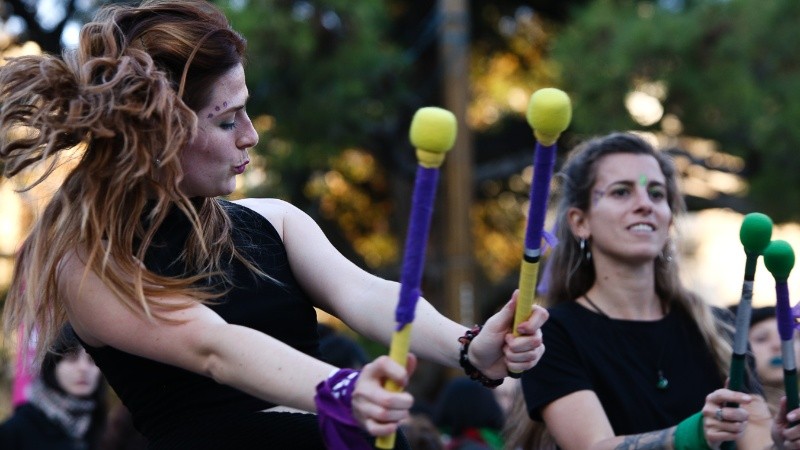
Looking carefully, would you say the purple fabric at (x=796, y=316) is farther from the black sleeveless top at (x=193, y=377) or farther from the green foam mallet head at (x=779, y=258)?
the black sleeveless top at (x=193, y=377)

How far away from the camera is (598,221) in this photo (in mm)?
A: 3844

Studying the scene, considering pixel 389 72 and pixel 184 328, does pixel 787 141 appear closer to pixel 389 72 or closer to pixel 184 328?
pixel 389 72

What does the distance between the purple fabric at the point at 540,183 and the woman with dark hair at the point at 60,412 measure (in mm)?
3853

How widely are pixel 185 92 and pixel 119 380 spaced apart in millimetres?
620

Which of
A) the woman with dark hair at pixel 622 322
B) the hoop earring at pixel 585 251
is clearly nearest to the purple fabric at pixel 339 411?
the woman with dark hair at pixel 622 322

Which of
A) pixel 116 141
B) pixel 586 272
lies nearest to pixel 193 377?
pixel 116 141

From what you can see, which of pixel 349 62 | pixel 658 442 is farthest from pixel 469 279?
pixel 658 442

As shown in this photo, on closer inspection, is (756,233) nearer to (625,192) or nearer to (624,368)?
(624,368)

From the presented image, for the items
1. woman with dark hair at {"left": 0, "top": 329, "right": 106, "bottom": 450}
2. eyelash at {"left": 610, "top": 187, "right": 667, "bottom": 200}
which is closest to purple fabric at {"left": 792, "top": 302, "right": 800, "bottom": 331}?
eyelash at {"left": 610, "top": 187, "right": 667, "bottom": 200}

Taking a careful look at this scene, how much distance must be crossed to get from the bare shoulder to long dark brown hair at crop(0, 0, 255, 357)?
0.56ft

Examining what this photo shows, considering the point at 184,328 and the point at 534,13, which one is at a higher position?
the point at 184,328

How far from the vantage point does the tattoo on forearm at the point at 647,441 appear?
3.11 m

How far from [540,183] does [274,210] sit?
790 millimetres

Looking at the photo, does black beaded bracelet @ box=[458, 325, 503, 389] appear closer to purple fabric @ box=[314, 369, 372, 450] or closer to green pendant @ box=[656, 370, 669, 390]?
purple fabric @ box=[314, 369, 372, 450]
